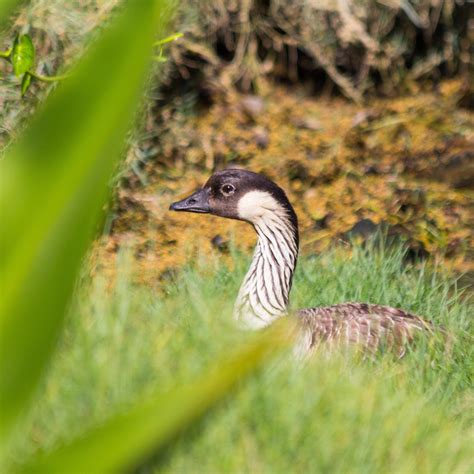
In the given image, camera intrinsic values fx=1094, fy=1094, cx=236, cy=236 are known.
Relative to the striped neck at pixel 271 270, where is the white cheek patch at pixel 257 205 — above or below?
above

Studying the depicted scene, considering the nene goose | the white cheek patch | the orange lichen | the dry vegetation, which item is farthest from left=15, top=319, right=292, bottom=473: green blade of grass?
the dry vegetation

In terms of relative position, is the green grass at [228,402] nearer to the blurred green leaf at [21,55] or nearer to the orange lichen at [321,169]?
the blurred green leaf at [21,55]

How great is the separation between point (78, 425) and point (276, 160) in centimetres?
649

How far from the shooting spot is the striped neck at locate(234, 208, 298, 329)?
17.7 feet

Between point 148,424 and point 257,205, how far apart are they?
4.39 meters

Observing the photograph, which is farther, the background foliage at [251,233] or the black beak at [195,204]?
the black beak at [195,204]

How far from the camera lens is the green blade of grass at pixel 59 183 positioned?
4.23 ft

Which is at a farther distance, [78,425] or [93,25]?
[93,25]

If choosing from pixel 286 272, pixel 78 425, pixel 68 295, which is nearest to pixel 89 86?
pixel 68 295

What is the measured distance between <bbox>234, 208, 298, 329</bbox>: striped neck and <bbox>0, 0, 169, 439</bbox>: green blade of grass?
390 cm

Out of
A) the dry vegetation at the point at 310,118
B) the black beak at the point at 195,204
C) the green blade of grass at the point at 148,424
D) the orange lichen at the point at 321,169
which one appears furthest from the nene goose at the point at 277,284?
the green blade of grass at the point at 148,424

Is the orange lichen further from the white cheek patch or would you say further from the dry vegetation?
the white cheek patch

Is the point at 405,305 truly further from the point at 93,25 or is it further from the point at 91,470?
the point at 91,470

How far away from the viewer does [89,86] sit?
130cm
